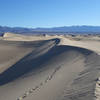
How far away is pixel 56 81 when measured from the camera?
12242mm

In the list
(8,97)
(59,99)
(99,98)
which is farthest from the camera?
(8,97)

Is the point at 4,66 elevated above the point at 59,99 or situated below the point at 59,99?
below

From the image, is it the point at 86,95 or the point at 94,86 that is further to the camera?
the point at 94,86

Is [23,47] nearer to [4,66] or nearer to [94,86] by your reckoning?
[4,66]

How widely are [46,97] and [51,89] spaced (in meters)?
1.08

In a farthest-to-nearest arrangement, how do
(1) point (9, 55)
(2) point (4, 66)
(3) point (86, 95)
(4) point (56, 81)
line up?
(1) point (9, 55)
(2) point (4, 66)
(4) point (56, 81)
(3) point (86, 95)

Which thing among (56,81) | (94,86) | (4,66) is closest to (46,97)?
(94,86)

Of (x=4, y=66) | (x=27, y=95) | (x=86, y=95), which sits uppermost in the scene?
(x=86, y=95)

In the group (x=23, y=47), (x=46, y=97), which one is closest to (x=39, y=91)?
(x=46, y=97)

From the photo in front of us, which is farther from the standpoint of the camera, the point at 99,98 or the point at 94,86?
the point at 94,86

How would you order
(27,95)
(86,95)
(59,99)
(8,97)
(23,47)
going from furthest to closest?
1. (23,47)
2. (8,97)
3. (27,95)
4. (59,99)
5. (86,95)

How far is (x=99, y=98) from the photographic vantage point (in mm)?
7465

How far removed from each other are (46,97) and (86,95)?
1995 millimetres

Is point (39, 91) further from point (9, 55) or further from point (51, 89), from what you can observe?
point (9, 55)
